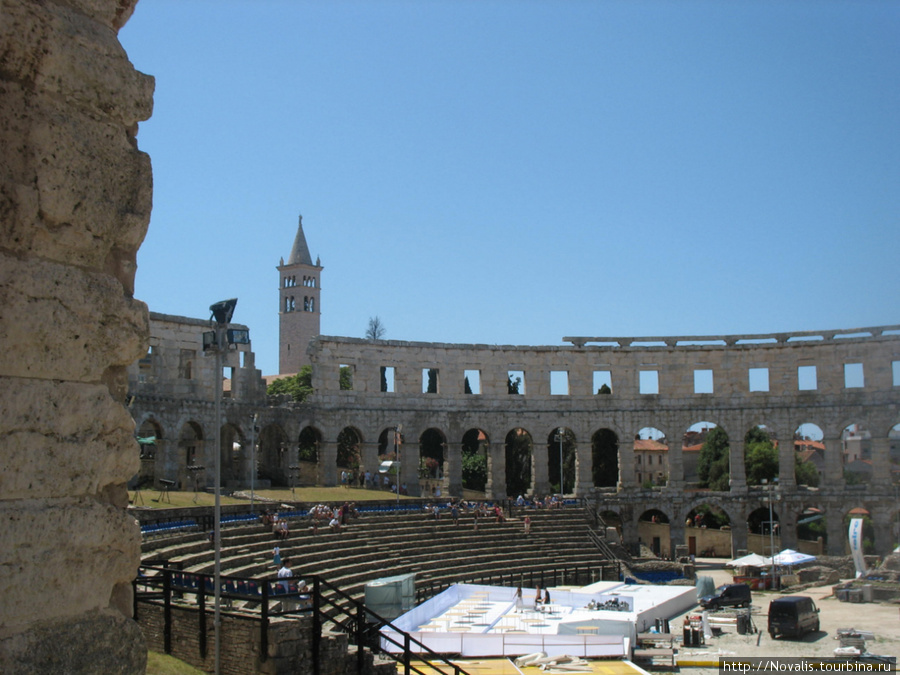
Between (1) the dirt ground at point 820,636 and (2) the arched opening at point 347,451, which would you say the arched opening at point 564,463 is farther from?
(1) the dirt ground at point 820,636

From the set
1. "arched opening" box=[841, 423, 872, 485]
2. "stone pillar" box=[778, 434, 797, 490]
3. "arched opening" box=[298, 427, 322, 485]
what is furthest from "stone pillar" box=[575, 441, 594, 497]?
"arched opening" box=[841, 423, 872, 485]

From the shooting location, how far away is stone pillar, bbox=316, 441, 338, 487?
40969mm

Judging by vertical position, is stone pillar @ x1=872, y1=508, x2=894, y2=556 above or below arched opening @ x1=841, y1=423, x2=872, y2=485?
below

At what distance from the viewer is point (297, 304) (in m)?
83.8

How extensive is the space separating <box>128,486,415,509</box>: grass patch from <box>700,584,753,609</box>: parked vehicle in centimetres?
1237

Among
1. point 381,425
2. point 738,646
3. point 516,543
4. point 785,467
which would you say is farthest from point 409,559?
point 785,467

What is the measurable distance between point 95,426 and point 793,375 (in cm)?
4448

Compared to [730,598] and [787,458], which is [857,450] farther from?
[730,598]

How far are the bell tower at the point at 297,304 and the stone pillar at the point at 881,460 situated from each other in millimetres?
51130

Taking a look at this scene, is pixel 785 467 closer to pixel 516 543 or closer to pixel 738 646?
pixel 516 543

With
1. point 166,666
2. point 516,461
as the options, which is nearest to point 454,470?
point 516,461

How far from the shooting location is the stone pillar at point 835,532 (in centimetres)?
4278

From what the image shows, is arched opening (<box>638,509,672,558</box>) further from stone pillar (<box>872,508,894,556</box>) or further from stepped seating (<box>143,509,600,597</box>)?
stepped seating (<box>143,509,600,597</box>)

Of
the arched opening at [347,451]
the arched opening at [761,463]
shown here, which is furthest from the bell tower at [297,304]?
the arched opening at [761,463]
